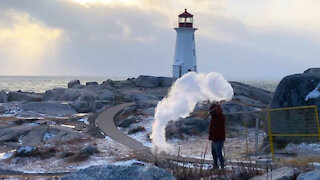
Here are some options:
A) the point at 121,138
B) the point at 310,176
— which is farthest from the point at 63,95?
the point at 310,176

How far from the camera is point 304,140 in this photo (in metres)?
21.3

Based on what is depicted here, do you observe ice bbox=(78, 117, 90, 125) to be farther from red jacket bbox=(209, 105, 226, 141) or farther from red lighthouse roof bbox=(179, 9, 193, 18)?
red lighthouse roof bbox=(179, 9, 193, 18)

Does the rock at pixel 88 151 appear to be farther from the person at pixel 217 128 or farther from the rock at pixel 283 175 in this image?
the rock at pixel 283 175

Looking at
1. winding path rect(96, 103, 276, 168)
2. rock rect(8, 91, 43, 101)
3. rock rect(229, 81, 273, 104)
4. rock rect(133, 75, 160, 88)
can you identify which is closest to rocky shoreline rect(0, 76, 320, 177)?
rock rect(8, 91, 43, 101)

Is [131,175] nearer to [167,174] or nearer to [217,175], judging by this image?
[167,174]

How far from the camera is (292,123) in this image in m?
21.9

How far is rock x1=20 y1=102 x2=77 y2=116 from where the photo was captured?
147 feet

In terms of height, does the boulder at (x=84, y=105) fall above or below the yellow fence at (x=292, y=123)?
below

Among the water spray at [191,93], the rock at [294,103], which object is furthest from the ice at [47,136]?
the rock at [294,103]

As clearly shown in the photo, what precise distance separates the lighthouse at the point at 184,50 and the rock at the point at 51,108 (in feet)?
83.5

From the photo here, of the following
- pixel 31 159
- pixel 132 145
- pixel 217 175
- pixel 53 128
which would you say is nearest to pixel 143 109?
pixel 53 128

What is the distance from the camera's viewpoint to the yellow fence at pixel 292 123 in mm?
20969

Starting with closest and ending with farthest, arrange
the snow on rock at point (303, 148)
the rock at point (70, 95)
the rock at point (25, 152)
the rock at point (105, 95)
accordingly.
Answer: the snow on rock at point (303, 148) < the rock at point (25, 152) < the rock at point (70, 95) < the rock at point (105, 95)

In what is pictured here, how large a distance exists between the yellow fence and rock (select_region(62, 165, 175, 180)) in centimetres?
1132
